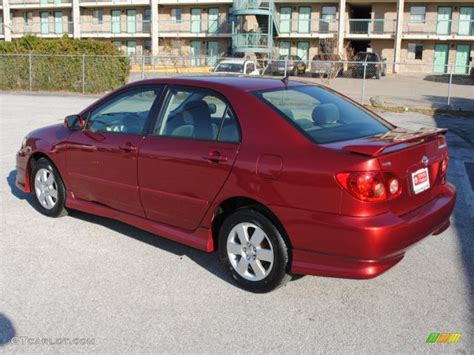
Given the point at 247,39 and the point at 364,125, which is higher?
the point at 247,39

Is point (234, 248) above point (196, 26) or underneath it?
underneath

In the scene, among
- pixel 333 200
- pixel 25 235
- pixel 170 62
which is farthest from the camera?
pixel 170 62

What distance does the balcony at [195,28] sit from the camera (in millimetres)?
48375

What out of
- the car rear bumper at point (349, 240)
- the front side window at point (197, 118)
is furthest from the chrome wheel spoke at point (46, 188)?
the car rear bumper at point (349, 240)

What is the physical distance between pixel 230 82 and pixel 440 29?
44333mm

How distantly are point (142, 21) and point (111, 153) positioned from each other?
47995mm

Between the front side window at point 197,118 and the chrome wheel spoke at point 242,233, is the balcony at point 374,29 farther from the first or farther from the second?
the chrome wheel spoke at point 242,233

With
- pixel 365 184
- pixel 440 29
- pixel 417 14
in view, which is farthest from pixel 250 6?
pixel 365 184

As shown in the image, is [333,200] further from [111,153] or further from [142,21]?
[142,21]

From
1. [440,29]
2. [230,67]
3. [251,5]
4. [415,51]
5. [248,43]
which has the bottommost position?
[230,67]

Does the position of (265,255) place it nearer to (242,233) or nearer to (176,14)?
(242,233)

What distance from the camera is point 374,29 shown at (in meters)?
45.3

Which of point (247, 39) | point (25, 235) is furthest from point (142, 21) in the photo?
point (25, 235)

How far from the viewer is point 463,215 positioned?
6.38m
